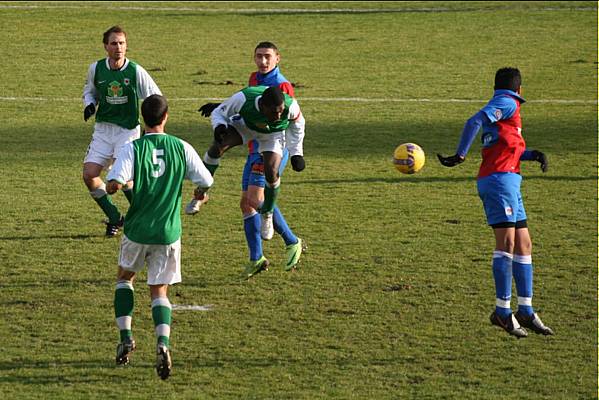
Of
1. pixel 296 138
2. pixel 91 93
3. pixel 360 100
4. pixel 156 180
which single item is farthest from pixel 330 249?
pixel 360 100

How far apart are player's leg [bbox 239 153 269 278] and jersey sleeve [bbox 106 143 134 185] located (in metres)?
3.17

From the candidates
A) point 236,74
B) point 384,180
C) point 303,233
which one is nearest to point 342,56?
point 236,74

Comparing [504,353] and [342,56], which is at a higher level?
[342,56]

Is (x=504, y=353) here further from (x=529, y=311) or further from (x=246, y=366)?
(x=246, y=366)

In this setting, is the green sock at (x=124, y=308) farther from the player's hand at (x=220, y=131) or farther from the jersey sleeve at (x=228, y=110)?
the jersey sleeve at (x=228, y=110)

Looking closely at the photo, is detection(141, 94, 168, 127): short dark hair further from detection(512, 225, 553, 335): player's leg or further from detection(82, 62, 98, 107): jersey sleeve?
detection(82, 62, 98, 107): jersey sleeve

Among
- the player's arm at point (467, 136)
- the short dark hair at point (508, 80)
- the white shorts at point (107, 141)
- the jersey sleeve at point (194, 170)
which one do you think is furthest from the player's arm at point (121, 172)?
the white shorts at point (107, 141)

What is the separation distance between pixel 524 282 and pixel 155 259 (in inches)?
124

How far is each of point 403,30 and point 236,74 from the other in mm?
8086

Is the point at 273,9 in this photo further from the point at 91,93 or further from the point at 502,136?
Result: the point at 502,136

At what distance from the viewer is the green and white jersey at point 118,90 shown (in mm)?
12945

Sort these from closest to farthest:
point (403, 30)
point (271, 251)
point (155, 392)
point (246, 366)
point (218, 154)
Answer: point (155, 392), point (246, 366), point (218, 154), point (271, 251), point (403, 30)

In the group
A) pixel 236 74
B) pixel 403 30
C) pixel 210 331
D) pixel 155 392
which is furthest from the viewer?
pixel 403 30

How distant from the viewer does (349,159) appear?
60.3ft
